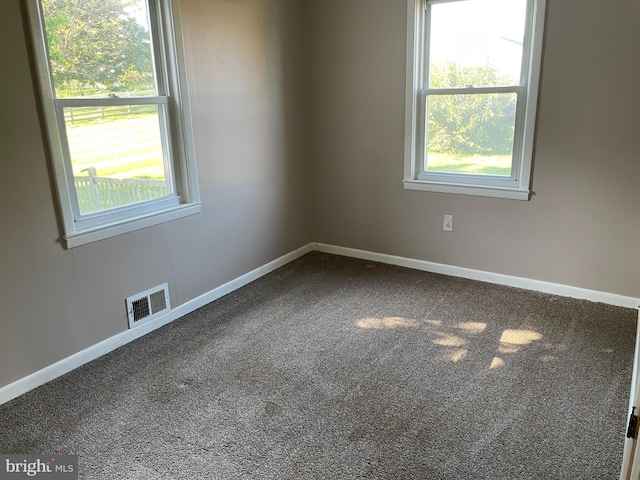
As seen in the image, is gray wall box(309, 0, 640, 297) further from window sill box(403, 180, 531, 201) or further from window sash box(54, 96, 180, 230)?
window sash box(54, 96, 180, 230)

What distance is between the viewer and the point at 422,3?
3.55m

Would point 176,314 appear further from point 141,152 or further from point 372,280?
point 372,280

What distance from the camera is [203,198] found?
3.36 metres

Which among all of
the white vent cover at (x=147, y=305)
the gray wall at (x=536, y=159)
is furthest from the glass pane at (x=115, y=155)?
the gray wall at (x=536, y=159)

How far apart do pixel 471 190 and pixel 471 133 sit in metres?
0.42

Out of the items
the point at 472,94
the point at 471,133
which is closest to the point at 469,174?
the point at 471,133

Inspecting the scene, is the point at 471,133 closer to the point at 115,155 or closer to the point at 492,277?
the point at 492,277

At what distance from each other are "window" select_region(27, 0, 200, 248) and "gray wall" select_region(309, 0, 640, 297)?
142cm

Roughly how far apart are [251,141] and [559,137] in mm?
2176

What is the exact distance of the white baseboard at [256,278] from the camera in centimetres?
254

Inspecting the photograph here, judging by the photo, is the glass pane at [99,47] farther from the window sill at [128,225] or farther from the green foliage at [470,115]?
the green foliage at [470,115]

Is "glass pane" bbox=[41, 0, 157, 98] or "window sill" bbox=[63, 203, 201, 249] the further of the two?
"window sill" bbox=[63, 203, 201, 249]

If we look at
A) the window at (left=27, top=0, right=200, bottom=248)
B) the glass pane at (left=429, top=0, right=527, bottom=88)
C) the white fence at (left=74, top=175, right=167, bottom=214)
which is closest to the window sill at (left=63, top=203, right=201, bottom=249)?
the window at (left=27, top=0, right=200, bottom=248)

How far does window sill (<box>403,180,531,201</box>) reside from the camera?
11.3 feet
